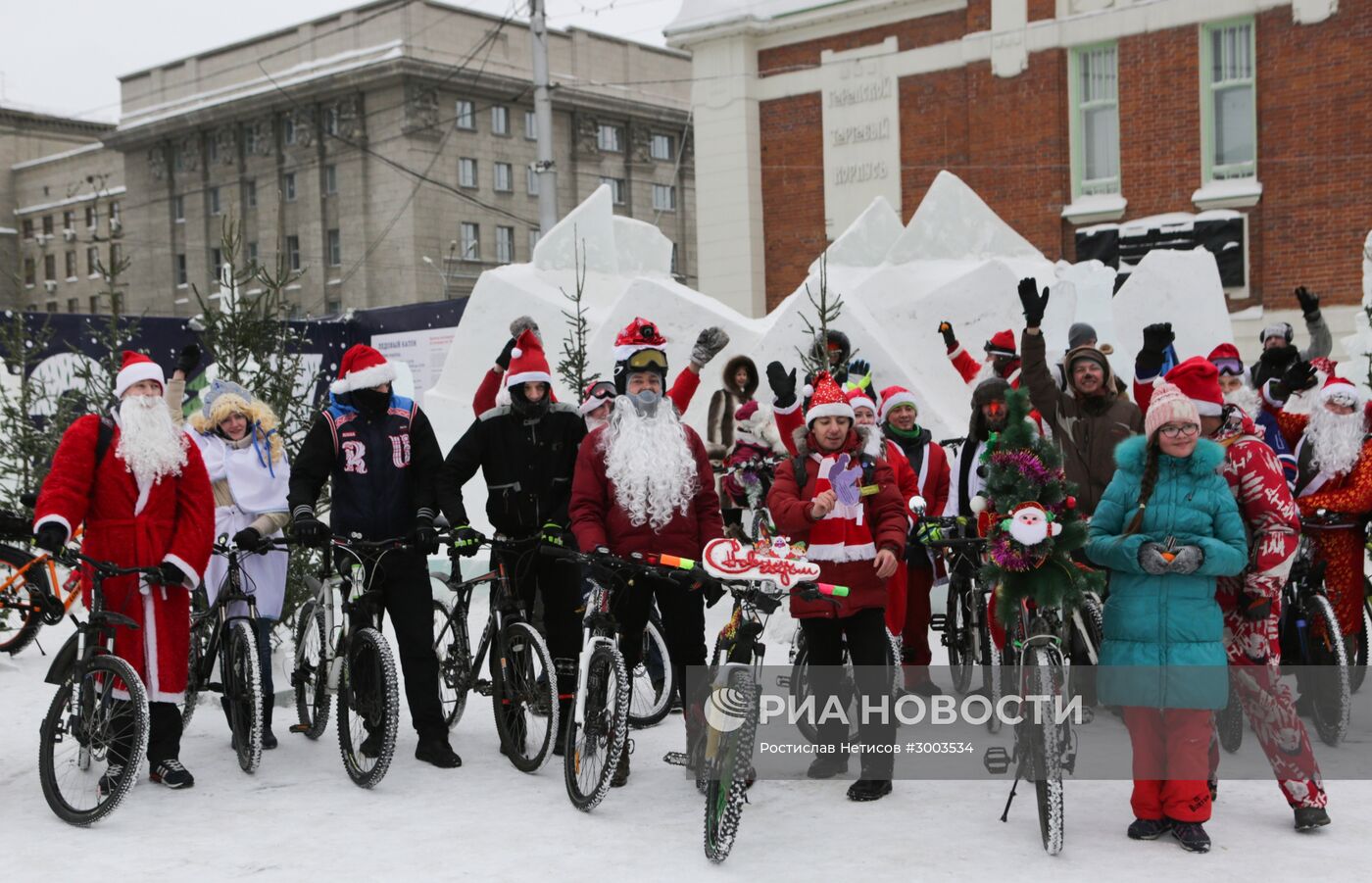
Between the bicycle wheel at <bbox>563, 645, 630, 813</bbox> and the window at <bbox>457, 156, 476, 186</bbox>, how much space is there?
49.4m

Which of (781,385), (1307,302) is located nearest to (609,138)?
(1307,302)

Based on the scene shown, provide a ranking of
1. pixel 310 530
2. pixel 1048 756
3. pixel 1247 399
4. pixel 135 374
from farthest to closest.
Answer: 1. pixel 1247 399
2. pixel 135 374
3. pixel 310 530
4. pixel 1048 756

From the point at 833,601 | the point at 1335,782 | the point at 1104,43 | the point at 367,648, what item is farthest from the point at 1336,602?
the point at 1104,43

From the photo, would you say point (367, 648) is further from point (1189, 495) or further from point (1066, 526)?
point (1189, 495)

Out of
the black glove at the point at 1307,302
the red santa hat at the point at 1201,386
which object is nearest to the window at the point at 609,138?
the black glove at the point at 1307,302

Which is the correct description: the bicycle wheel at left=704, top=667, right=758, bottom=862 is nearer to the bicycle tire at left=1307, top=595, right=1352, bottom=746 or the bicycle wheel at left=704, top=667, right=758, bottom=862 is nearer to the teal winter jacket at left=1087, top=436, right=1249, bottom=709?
the teal winter jacket at left=1087, top=436, right=1249, bottom=709

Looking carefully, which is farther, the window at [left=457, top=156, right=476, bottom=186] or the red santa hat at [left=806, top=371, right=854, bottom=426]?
the window at [left=457, top=156, right=476, bottom=186]

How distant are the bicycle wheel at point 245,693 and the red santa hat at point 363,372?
4.17 feet

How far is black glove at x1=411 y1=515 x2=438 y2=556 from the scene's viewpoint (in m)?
6.93

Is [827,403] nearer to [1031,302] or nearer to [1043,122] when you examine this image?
[1031,302]

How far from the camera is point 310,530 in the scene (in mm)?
6715

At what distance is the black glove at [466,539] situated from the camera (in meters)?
6.84

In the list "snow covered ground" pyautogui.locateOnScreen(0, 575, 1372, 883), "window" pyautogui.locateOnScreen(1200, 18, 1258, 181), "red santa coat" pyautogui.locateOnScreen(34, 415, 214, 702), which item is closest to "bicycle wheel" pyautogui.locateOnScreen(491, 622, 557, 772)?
"snow covered ground" pyautogui.locateOnScreen(0, 575, 1372, 883)

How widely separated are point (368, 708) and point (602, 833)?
1.50 m
